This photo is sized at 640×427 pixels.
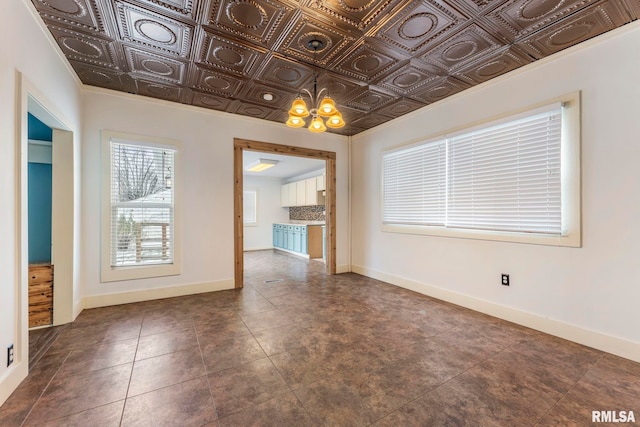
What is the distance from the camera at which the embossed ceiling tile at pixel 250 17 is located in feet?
6.50

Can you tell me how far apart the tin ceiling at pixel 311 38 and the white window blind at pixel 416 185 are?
867mm

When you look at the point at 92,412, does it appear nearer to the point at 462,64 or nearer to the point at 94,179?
the point at 94,179

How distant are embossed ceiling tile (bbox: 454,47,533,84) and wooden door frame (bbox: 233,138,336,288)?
99.6 inches

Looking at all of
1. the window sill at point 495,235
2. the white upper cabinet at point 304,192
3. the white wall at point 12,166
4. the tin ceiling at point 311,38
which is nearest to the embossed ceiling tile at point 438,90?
the tin ceiling at point 311,38

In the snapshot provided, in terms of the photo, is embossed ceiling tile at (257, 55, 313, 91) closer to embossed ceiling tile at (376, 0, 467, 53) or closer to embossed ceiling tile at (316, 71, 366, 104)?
embossed ceiling tile at (316, 71, 366, 104)

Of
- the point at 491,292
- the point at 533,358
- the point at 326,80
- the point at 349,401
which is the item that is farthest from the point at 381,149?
the point at 349,401

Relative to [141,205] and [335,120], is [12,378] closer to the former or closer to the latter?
[141,205]

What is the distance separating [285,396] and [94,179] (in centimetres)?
332

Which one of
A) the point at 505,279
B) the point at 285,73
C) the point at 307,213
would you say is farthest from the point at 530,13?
the point at 307,213

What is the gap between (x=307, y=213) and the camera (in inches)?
338

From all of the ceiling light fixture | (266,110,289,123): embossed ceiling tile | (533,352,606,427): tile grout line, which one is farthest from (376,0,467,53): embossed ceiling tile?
the ceiling light fixture

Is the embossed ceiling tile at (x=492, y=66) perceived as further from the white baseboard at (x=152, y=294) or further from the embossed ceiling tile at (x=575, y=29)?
the white baseboard at (x=152, y=294)

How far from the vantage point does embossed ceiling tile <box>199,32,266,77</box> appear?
7.86 ft

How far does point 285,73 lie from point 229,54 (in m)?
0.59
